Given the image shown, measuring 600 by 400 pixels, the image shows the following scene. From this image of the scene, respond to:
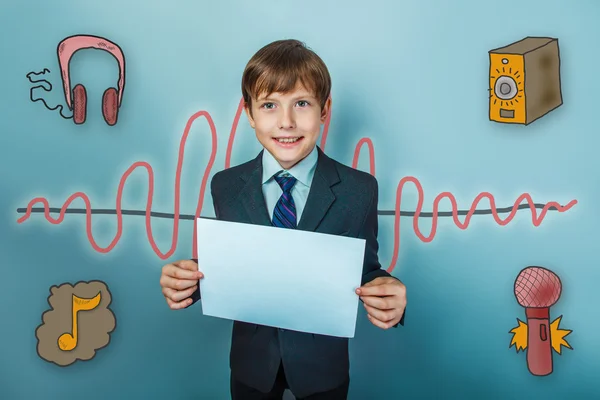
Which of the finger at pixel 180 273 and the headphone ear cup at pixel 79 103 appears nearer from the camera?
the finger at pixel 180 273

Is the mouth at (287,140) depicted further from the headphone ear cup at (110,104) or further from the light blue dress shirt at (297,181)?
the headphone ear cup at (110,104)

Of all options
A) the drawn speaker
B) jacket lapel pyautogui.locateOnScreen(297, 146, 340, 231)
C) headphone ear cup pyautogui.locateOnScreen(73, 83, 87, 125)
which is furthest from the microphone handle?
headphone ear cup pyautogui.locateOnScreen(73, 83, 87, 125)

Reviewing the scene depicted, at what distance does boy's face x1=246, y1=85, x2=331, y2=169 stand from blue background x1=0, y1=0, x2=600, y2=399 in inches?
16.3

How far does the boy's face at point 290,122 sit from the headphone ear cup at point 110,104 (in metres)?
0.60

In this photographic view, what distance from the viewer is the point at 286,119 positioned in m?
1.00

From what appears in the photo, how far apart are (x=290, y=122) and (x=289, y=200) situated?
169 millimetres

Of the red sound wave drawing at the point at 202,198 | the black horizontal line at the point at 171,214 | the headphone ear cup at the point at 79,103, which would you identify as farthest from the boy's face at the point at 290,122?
the headphone ear cup at the point at 79,103

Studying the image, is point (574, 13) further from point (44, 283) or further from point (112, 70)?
point (44, 283)

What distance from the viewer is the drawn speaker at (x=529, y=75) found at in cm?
141

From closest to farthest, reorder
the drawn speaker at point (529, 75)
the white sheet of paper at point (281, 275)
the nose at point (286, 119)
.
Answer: the white sheet of paper at point (281, 275)
the nose at point (286, 119)
the drawn speaker at point (529, 75)

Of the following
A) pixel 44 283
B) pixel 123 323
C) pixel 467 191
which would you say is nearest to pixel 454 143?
pixel 467 191

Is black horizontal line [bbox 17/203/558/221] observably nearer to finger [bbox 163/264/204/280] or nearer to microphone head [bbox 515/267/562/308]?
microphone head [bbox 515/267/562/308]

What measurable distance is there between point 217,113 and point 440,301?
35.2 inches

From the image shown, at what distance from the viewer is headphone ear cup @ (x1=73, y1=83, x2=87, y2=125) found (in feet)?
4.71
